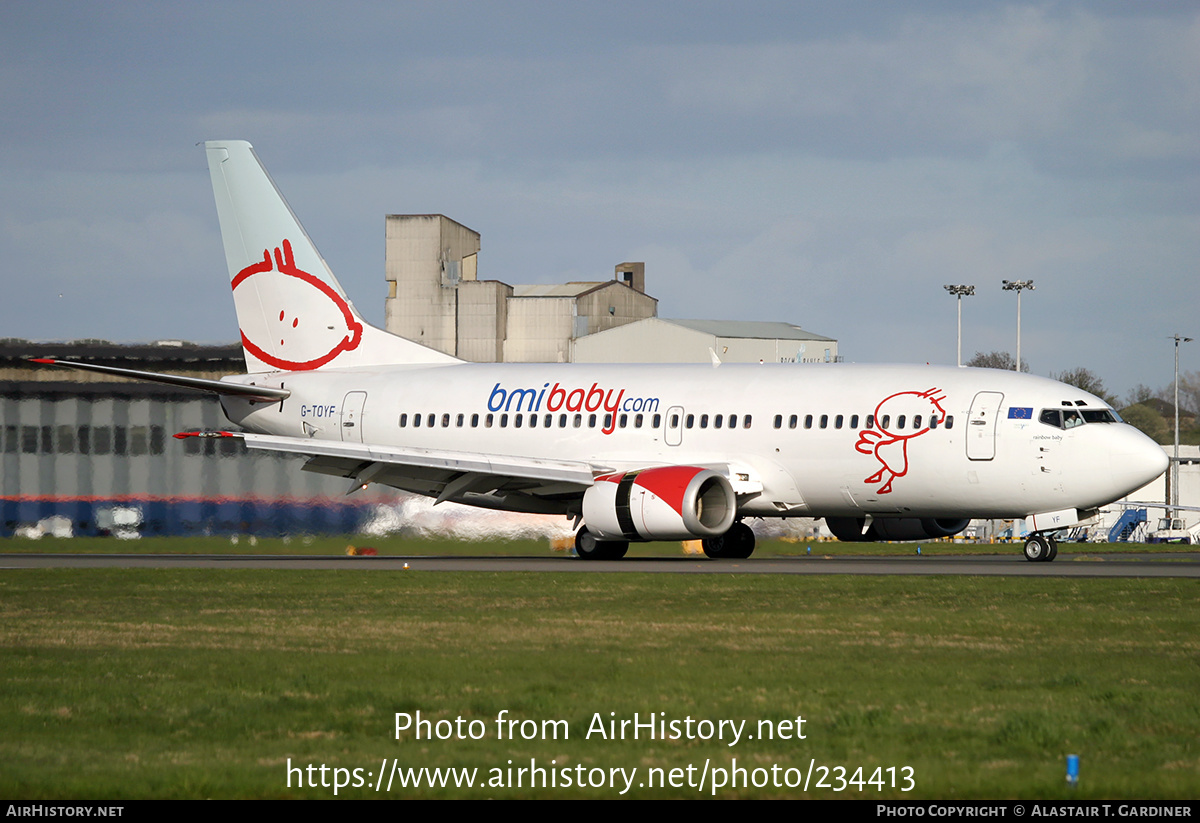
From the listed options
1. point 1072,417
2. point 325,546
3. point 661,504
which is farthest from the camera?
point 325,546

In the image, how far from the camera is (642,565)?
93.1 ft

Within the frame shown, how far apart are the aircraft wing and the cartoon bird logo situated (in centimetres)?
579

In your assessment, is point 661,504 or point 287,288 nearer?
point 661,504

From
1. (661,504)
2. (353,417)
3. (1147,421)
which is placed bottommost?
(661,504)

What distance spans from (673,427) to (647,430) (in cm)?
62

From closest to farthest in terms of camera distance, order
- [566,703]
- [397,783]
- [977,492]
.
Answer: [397,783], [566,703], [977,492]

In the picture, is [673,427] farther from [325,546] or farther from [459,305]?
[459,305]

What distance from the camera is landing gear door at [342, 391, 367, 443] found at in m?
35.0

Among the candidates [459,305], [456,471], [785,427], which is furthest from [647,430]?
[459,305]

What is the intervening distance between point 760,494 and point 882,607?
39.6ft

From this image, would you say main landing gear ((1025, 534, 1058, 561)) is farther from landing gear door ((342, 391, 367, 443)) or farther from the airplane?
landing gear door ((342, 391, 367, 443))

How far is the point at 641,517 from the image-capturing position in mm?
28750
